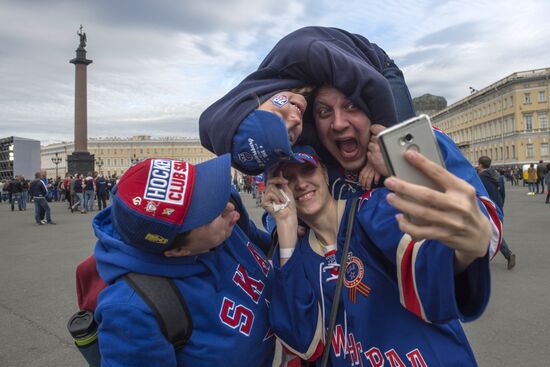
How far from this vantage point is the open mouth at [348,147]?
63.1 inches

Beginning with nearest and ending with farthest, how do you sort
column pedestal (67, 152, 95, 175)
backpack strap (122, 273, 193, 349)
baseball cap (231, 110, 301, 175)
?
backpack strap (122, 273, 193, 349) → baseball cap (231, 110, 301, 175) → column pedestal (67, 152, 95, 175)

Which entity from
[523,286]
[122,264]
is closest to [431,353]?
[122,264]

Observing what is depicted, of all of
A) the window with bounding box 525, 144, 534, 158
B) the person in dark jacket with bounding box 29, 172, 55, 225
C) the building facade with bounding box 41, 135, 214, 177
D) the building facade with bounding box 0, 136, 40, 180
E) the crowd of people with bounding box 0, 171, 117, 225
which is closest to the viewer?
the person in dark jacket with bounding box 29, 172, 55, 225

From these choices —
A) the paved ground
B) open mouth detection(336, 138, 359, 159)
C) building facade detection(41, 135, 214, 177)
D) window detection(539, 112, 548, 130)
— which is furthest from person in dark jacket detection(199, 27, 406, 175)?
building facade detection(41, 135, 214, 177)

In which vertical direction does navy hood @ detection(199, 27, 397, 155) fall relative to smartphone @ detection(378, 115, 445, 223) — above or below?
above

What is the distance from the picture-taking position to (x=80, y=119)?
37469mm

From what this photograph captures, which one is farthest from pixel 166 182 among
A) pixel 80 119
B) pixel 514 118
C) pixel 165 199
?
pixel 514 118

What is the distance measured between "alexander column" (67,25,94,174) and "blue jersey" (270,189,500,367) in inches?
1503

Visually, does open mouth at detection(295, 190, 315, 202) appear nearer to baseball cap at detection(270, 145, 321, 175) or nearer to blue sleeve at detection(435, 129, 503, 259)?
baseball cap at detection(270, 145, 321, 175)

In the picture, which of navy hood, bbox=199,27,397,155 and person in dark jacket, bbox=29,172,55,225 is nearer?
navy hood, bbox=199,27,397,155

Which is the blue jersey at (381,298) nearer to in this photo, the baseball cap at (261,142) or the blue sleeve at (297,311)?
the blue sleeve at (297,311)

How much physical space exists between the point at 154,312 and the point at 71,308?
13.7 ft

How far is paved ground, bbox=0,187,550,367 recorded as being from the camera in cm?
360

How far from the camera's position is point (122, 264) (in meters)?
1.44
